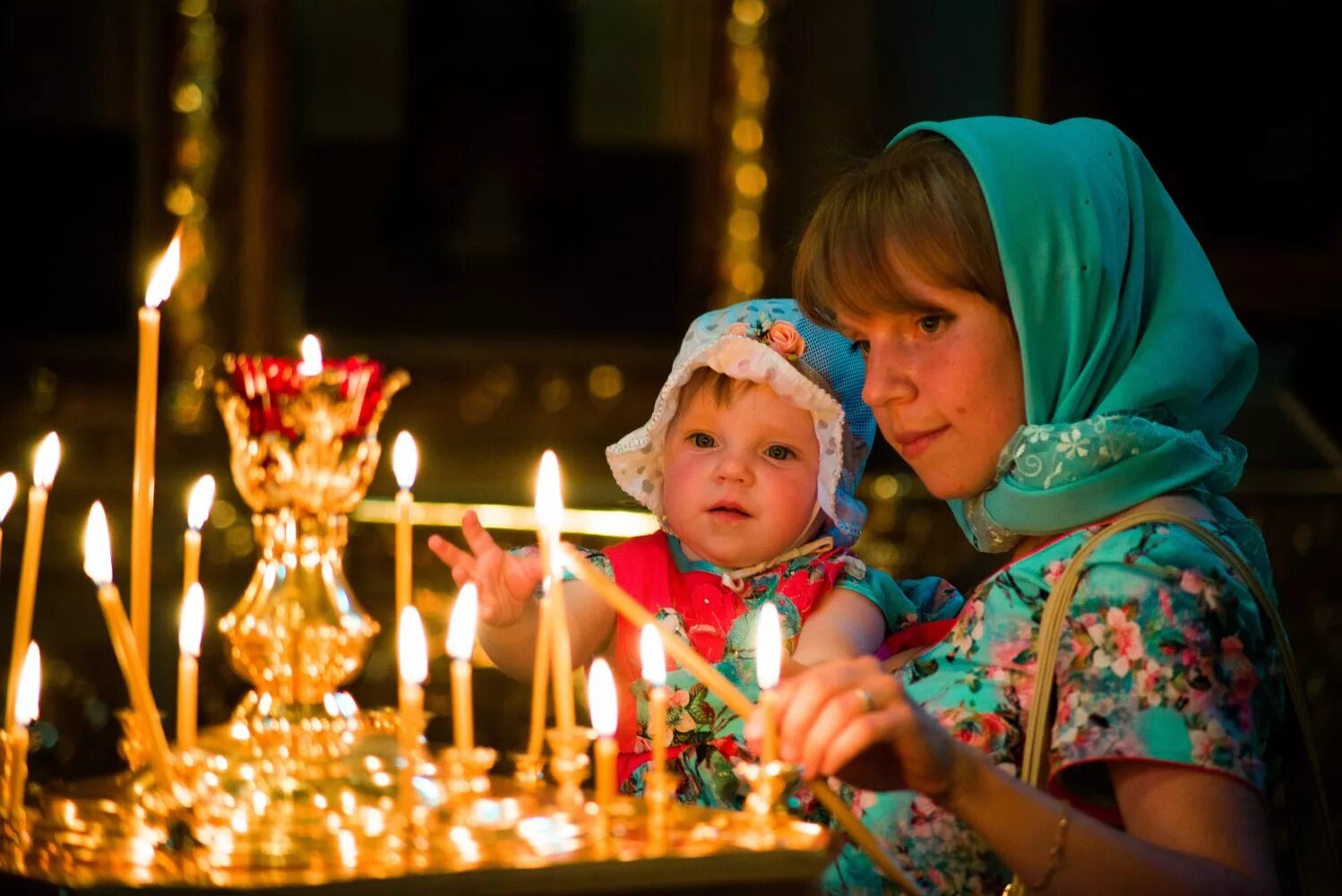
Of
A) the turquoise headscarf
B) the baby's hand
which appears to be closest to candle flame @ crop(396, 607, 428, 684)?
the baby's hand

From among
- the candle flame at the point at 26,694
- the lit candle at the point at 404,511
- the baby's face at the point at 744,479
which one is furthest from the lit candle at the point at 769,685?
the baby's face at the point at 744,479

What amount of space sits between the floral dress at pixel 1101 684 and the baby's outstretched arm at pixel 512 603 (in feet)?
1.44

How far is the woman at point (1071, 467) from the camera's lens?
4.97 ft

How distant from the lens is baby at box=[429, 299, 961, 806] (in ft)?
6.83

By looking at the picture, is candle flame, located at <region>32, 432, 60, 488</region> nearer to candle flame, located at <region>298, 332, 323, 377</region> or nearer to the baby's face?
candle flame, located at <region>298, 332, 323, 377</region>

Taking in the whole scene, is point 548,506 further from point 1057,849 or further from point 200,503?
point 1057,849

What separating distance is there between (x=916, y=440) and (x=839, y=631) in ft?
1.03

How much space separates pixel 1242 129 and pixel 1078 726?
393 centimetres

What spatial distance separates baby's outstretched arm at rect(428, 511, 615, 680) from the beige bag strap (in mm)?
580

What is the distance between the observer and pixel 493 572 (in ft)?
6.46

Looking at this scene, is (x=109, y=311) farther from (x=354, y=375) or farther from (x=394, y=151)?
(x=354, y=375)

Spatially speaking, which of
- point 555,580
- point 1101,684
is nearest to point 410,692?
point 555,580

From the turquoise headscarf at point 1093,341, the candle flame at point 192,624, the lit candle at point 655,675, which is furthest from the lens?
the turquoise headscarf at point 1093,341

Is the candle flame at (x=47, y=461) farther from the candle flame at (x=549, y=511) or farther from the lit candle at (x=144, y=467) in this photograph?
the candle flame at (x=549, y=511)
